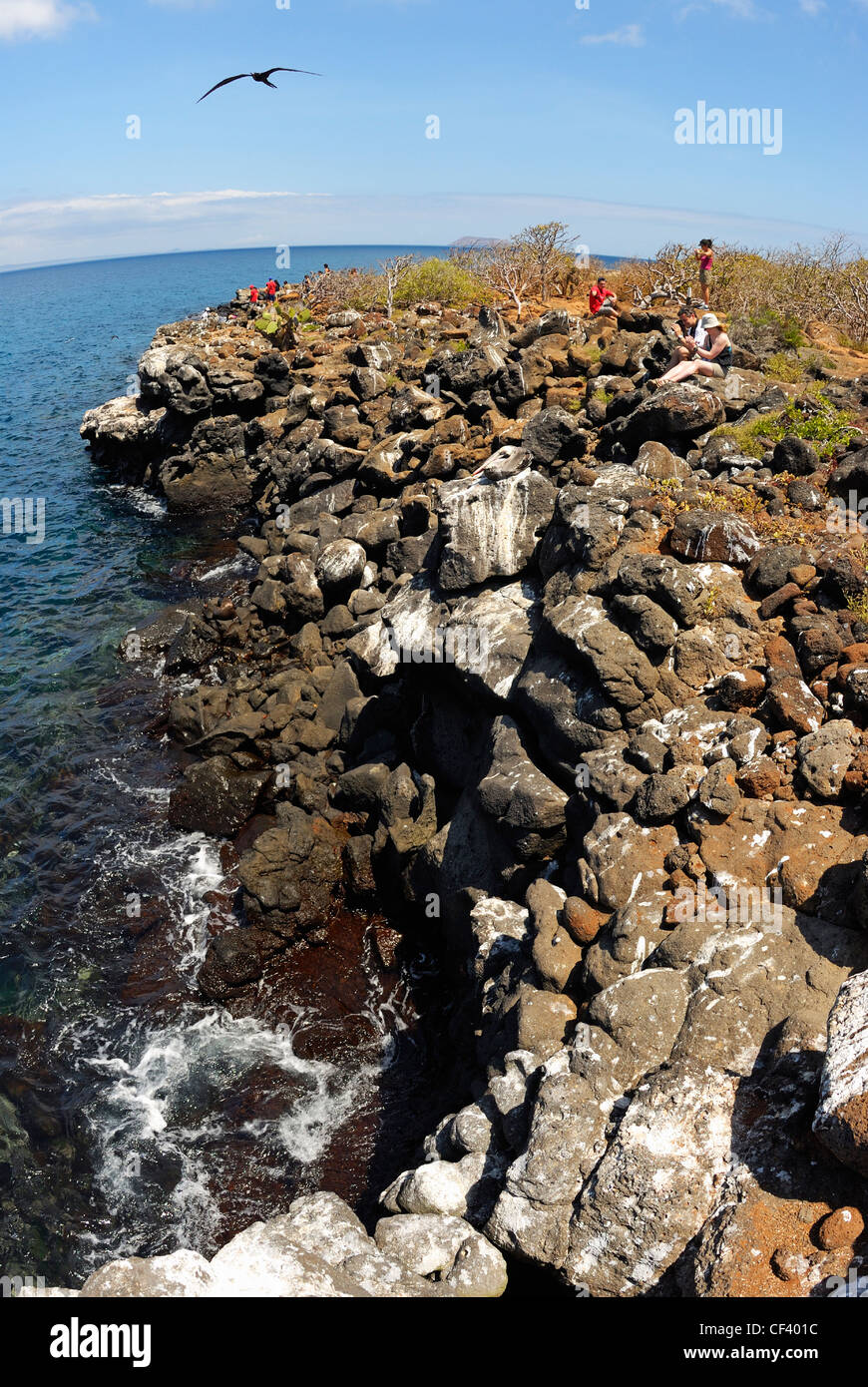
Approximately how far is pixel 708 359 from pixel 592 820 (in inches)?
473

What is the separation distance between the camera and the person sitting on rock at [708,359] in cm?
1727

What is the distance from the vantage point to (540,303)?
1516 inches

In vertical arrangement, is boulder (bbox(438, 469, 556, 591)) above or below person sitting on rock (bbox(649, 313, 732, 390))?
below

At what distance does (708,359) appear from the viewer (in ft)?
59.3

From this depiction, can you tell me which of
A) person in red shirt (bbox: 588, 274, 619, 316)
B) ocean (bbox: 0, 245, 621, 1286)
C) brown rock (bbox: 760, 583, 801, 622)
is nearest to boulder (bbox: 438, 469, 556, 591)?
brown rock (bbox: 760, 583, 801, 622)

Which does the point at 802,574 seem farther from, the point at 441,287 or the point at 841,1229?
the point at 441,287

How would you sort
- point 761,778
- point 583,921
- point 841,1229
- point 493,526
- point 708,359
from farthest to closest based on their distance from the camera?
point 708,359
point 493,526
point 583,921
point 761,778
point 841,1229

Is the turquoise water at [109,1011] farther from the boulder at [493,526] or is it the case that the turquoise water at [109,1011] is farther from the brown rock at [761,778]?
the boulder at [493,526]

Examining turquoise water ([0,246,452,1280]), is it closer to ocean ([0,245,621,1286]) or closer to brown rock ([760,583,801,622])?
ocean ([0,245,621,1286])

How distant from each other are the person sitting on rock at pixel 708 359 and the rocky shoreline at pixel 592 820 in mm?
411

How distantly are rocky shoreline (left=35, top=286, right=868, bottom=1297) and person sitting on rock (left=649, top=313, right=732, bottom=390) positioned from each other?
0.41 metres

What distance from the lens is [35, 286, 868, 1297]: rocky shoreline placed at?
24.2ft

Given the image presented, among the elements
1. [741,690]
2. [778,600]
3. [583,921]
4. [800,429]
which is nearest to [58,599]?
[800,429]

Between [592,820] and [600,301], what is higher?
[600,301]
